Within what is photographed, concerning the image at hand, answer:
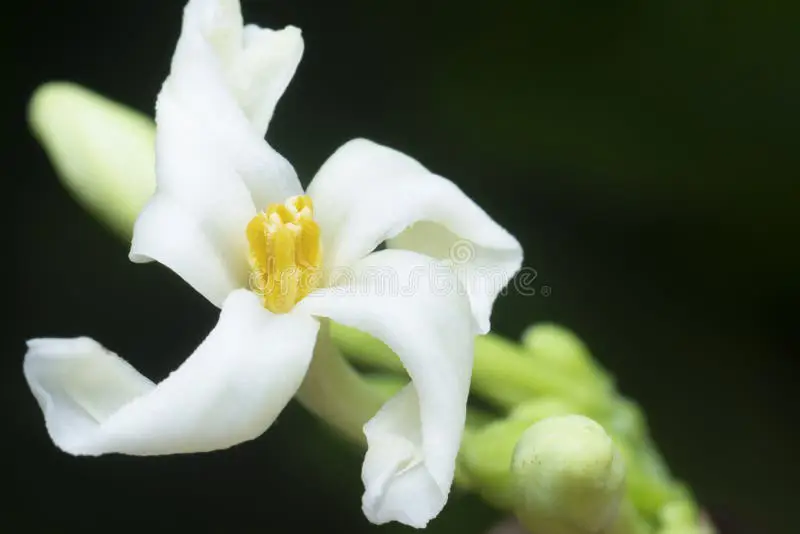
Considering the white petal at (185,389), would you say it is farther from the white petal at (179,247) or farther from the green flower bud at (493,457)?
the green flower bud at (493,457)

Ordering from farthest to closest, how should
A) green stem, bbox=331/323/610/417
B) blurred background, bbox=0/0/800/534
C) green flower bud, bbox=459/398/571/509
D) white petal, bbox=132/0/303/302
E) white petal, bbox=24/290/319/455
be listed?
blurred background, bbox=0/0/800/534, green stem, bbox=331/323/610/417, green flower bud, bbox=459/398/571/509, white petal, bbox=132/0/303/302, white petal, bbox=24/290/319/455

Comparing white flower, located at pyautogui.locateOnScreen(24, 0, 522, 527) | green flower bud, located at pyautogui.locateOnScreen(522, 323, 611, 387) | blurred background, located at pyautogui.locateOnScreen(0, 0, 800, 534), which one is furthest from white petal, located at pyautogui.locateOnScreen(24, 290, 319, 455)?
blurred background, located at pyautogui.locateOnScreen(0, 0, 800, 534)

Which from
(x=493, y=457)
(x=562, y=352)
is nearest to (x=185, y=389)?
(x=493, y=457)

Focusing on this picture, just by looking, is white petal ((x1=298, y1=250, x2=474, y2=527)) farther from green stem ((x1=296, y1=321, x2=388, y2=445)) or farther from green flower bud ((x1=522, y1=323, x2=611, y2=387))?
green flower bud ((x1=522, y1=323, x2=611, y2=387))

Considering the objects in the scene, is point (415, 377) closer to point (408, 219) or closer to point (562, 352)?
point (408, 219)

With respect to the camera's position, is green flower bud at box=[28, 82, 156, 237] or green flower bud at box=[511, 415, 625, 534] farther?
green flower bud at box=[28, 82, 156, 237]

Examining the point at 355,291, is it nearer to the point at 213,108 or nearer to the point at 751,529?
the point at 213,108

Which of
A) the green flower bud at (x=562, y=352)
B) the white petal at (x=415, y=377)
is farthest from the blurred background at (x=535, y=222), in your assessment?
the white petal at (x=415, y=377)
